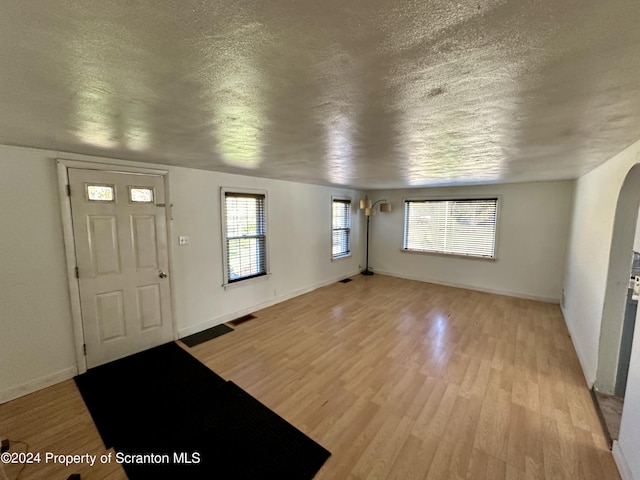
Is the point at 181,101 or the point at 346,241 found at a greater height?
the point at 181,101

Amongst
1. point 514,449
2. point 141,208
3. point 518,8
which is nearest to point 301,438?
point 514,449

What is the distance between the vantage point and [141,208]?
300 centimetres

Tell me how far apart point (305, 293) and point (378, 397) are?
301cm

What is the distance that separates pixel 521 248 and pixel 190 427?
18.8ft

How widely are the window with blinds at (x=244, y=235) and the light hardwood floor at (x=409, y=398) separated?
0.81 metres

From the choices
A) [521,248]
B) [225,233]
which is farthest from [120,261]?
[521,248]

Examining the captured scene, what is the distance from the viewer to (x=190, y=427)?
2.04 m

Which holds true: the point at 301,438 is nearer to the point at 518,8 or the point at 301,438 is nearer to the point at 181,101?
the point at 181,101

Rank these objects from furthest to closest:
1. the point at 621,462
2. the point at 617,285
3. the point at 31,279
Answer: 1. the point at 31,279
2. the point at 617,285
3. the point at 621,462

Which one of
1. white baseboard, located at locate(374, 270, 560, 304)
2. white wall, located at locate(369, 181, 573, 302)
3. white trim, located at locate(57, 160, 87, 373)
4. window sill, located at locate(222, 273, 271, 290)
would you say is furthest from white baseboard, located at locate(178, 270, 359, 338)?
white wall, located at locate(369, 181, 573, 302)

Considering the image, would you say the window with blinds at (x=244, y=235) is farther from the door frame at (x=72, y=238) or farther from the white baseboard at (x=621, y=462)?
the white baseboard at (x=621, y=462)

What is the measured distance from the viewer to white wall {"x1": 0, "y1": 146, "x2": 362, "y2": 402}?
2303mm

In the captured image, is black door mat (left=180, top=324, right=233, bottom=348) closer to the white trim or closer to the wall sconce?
the white trim

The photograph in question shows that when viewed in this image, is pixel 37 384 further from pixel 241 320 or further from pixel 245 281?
pixel 245 281
